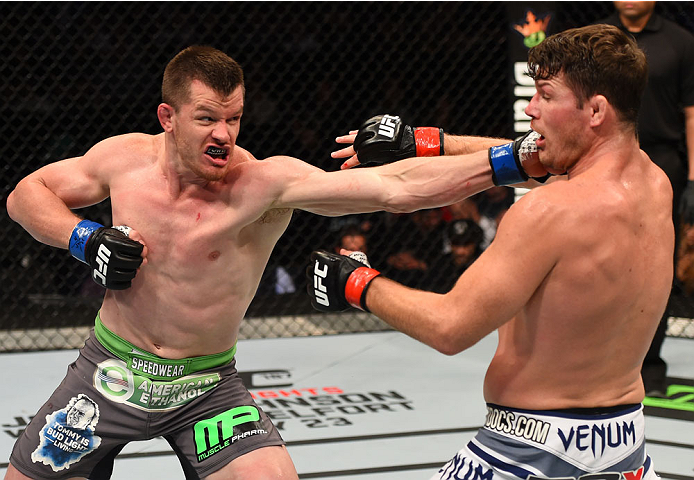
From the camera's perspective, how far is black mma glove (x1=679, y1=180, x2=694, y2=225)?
10.8ft

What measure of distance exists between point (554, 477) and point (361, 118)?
3936 millimetres

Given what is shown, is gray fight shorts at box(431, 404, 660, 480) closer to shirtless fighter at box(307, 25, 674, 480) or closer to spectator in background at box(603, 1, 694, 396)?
shirtless fighter at box(307, 25, 674, 480)

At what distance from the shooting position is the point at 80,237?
200 centimetres

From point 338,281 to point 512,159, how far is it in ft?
1.49

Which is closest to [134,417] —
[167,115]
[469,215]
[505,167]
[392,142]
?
[167,115]

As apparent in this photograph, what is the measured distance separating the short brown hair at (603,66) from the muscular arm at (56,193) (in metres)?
1.18

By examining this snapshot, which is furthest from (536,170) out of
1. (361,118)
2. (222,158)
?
(361,118)

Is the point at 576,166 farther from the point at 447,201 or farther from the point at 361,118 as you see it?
the point at 361,118

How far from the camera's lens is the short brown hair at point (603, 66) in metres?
1.47

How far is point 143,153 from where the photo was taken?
84.9 inches

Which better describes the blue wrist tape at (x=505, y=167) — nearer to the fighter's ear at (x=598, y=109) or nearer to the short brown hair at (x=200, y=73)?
the fighter's ear at (x=598, y=109)

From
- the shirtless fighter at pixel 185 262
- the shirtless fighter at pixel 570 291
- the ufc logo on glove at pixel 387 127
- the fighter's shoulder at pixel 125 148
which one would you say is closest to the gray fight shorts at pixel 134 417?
the shirtless fighter at pixel 185 262

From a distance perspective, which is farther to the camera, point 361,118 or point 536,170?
point 361,118

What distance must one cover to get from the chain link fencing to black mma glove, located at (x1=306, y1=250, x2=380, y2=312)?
10.3 feet
